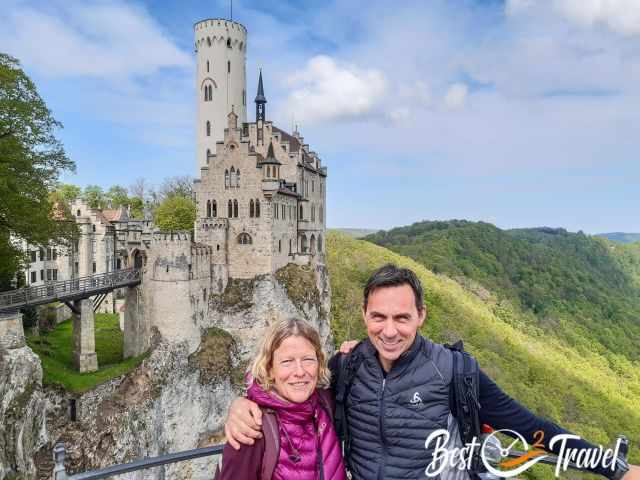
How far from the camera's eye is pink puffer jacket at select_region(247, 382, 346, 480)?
440 cm

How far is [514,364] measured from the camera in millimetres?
70875

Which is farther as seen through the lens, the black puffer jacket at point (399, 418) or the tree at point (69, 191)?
the tree at point (69, 191)

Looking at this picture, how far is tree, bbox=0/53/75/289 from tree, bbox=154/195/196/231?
2056 centimetres

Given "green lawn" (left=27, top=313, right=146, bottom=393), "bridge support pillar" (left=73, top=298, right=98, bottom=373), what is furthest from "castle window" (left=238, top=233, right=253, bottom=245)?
"bridge support pillar" (left=73, top=298, right=98, bottom=373)

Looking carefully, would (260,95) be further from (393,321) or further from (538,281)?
(538,281)

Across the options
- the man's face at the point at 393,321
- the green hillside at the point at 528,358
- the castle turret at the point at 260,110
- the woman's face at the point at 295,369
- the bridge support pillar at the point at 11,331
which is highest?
the castle turret at the point at 260,110

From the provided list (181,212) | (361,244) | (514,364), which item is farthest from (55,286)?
(361,244)

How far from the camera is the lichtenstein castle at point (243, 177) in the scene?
36.2 meters

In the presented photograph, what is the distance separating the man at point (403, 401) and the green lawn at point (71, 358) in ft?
83.8

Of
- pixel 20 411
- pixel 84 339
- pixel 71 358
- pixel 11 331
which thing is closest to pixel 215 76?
pixel 84 339

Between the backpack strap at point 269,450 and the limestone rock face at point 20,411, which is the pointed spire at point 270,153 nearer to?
the limestone rock face at point 20,411

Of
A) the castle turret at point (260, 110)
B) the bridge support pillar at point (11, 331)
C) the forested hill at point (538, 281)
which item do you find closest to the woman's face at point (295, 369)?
the bridge support pillar at point (11, 331)

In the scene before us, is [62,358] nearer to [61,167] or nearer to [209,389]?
[209,389]

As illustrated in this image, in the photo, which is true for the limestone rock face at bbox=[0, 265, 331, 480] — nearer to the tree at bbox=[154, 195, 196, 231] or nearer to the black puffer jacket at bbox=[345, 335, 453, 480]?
the tree at bbox=[154, 195, 196, 231]
